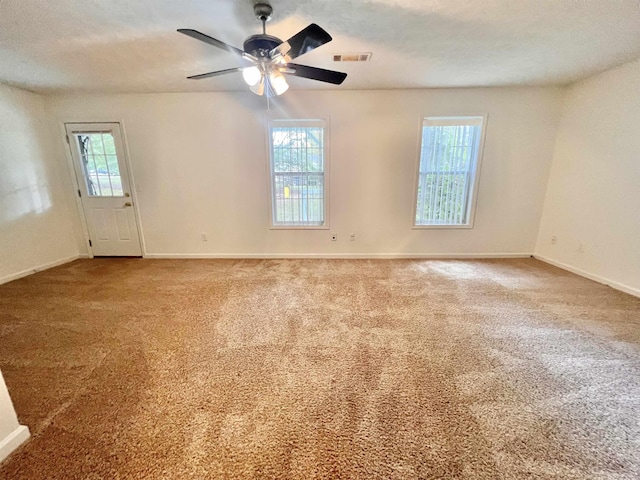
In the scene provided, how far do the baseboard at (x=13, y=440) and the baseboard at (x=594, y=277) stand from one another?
5232mm

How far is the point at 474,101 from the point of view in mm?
3625

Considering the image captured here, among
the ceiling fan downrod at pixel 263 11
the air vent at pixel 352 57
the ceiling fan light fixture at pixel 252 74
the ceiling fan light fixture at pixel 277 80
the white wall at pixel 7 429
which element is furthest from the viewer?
the air vent at pixel 352 57

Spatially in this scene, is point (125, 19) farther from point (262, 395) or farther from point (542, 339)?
point (542, 339)

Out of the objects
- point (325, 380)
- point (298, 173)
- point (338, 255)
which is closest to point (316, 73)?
point (298, 173)

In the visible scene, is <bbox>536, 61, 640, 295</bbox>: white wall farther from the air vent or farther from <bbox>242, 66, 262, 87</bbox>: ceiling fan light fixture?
<bbox>242, 66, 262, 87</bbox>: ceiling fan light fixture

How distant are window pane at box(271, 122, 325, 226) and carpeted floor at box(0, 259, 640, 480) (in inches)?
58.8

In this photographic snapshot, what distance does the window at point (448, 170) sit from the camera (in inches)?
148

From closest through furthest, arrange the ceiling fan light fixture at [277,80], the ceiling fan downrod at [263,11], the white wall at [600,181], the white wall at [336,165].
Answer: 1. the ceiling fan downrod at [263,11]
2. the ceiling fan light fixture at [277,80]
3. the white wall at [600,181]
4. the white wall at [336,165]

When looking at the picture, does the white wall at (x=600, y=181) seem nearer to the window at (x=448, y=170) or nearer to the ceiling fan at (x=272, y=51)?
the window at (x=448, y=170)

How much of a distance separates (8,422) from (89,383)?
443mm

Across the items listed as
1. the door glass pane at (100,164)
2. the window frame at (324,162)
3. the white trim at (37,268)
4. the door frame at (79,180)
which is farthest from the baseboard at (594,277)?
the white trim at (37,268)

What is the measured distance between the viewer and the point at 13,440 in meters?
1.24

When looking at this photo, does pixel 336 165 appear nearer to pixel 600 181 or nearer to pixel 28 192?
pixel 600 181

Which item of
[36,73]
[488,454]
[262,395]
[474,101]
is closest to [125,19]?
[36,73]
